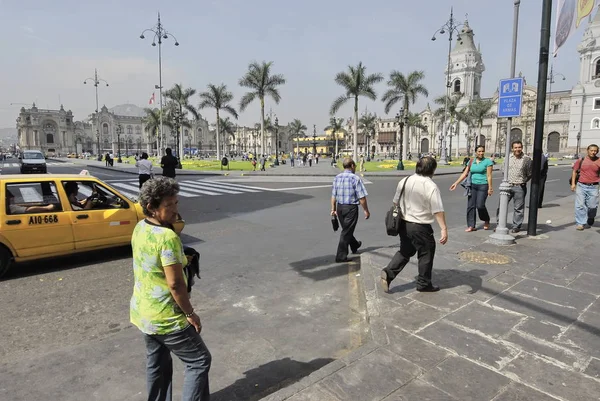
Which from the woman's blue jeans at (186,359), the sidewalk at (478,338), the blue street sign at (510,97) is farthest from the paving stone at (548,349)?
the blue street sign at (510,97)

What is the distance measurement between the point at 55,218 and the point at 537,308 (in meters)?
6.47

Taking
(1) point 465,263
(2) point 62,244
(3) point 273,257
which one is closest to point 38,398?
(2) point 62,244

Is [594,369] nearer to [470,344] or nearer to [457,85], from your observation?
[470,344]

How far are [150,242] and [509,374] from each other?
2.73 metres

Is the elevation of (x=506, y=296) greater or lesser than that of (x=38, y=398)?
greater

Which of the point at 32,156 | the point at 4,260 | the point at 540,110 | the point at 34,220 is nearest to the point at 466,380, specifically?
the point at 34,220

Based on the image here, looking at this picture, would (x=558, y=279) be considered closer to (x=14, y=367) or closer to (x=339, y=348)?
(x=339, y=348)

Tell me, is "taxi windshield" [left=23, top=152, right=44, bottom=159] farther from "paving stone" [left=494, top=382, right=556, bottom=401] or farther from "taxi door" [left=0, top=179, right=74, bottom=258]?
"paving stone" [left=494, top=382, right=556, bottom=401]

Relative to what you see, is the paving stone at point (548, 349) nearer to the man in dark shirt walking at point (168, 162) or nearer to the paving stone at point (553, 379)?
the paving stone at point (553, 379)

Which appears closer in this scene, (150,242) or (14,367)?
(150,242)

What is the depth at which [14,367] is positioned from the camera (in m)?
3.22

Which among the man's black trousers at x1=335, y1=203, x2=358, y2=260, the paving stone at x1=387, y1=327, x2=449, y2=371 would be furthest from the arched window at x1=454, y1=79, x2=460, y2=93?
the paving stone at x1=387, y1=327, x2=449, y2=371

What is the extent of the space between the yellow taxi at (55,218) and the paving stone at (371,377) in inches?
175

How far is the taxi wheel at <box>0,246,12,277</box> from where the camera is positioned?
17.4 ft
